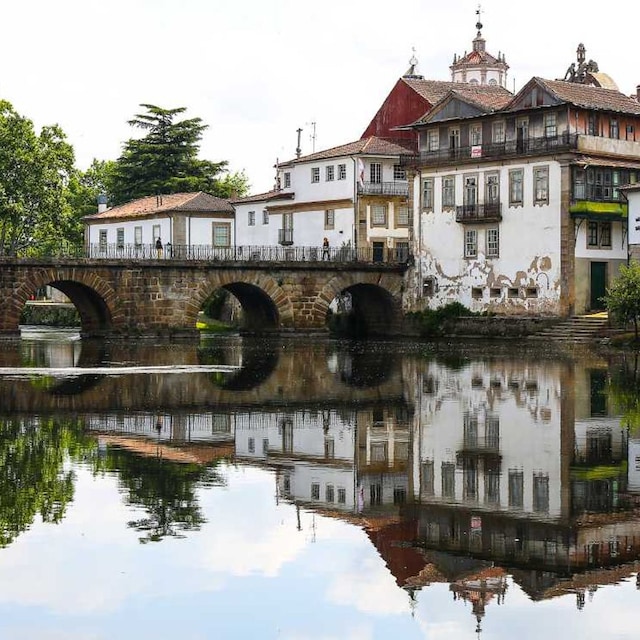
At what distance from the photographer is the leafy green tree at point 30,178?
279 ft

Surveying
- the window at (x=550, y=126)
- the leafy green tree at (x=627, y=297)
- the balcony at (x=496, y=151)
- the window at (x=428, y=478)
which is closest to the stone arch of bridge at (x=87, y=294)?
the balcony at (x=496, y=151)

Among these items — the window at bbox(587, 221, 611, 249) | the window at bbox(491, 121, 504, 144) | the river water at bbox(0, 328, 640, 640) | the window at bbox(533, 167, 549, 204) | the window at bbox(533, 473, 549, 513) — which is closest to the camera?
the river water at bbox(0, 328, 640, 640)

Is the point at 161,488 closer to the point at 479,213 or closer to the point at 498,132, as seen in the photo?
the point at 498,132

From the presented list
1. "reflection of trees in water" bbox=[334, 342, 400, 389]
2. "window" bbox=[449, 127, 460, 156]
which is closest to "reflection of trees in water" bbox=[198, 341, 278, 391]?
"reflection of trees in water" bbox=[334, 342, 400, 389]

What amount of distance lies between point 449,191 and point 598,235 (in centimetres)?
812

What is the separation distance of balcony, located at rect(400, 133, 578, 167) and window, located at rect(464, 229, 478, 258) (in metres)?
3.37

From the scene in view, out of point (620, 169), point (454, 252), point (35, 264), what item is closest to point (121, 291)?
point (35, 264)

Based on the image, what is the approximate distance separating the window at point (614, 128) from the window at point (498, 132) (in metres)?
4.81

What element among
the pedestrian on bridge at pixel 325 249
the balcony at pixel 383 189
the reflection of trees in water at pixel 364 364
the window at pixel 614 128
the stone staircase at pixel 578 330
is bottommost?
the reflection of trees in water at pixel 364 364

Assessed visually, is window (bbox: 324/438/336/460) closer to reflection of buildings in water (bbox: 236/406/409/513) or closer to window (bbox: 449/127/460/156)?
reflection of buildings in water (bbox: 236/406/409/513)

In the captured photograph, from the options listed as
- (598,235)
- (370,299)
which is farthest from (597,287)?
(370,299)

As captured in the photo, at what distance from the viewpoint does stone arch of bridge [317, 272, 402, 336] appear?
2783 inches

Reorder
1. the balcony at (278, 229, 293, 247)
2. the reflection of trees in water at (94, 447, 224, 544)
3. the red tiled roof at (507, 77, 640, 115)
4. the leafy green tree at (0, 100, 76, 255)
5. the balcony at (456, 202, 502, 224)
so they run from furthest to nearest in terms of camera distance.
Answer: the leafy green tree at (0, 100, 76, 255), the balcony at (278, 229, 293, 247), the balcony at (456, 202, 502, 224), the red tiled roof at (507, 77, 640, 115), the reflection of trees in water at (94, 447, 224, 544)

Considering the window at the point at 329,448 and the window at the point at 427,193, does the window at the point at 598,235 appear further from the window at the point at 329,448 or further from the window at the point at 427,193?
the window at the point at 329,448
